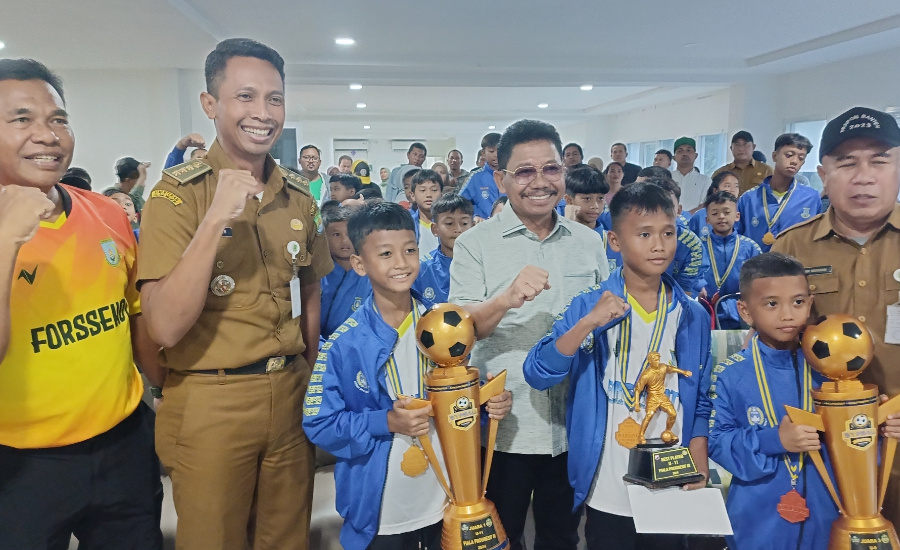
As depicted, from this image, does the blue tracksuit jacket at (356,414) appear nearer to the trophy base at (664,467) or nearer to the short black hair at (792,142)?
the trophy base at (664,467)

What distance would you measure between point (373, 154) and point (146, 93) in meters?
16.1

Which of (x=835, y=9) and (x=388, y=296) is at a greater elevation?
(x=835, y=9)

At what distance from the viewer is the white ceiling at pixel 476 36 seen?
5.71 metres

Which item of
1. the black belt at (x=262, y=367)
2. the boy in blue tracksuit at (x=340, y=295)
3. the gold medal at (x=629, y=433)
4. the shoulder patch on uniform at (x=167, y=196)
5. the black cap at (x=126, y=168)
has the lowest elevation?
the gold medal at (x=629, y=433)

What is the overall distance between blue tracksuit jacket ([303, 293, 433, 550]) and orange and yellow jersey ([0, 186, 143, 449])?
52 centimetres

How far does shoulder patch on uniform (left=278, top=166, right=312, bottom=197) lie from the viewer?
5.65ft

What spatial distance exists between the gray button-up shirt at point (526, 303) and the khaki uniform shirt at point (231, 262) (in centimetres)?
52

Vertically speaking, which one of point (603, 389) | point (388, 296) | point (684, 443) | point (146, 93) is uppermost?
point (146, 93)

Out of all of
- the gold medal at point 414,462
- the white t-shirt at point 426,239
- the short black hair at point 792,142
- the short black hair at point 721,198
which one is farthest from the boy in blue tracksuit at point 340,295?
the short black hair at point 792,142

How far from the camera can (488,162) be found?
5328mm

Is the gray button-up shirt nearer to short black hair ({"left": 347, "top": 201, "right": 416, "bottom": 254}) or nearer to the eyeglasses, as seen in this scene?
the eyeglasses

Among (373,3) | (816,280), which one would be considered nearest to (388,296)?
(816,280)

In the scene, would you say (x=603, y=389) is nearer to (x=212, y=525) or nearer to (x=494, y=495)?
(x=494, y=495)

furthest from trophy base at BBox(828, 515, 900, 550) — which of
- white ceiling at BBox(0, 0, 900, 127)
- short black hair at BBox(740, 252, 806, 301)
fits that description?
white ceiling at BBox(0, 0, 900, 127)
